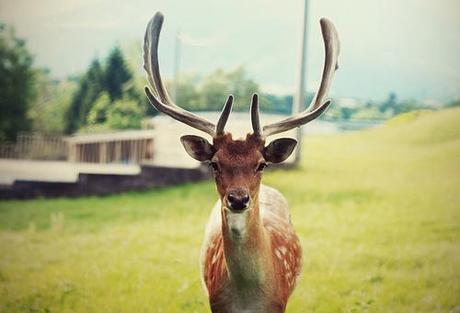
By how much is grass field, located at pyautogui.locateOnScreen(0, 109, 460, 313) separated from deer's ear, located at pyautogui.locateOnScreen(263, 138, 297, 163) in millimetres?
1344

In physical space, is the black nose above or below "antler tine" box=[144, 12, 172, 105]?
below

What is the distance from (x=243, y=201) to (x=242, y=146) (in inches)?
9.1

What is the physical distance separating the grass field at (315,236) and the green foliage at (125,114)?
1583 mm

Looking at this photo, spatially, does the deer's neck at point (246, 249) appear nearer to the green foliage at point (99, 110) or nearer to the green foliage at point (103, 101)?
the green foliage at point (103, 101)

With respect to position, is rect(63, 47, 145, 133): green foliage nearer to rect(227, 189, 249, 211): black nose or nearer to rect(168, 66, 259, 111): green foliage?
rect(168, 66, 259, 111): green foliage

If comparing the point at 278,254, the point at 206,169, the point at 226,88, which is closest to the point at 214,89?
the point at 226,88

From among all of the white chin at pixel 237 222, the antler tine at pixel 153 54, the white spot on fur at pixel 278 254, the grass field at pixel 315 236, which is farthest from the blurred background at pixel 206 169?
the antler tine at pixel 153 54

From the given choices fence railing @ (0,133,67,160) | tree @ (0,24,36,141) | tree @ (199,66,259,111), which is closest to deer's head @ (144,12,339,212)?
tree @ (199,66,259,111)

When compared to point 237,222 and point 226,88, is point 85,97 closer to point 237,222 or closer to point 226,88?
point 226,88

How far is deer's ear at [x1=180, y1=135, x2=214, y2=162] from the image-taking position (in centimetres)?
196

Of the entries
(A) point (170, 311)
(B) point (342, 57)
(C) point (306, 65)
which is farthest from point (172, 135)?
(A) point (170, 311)

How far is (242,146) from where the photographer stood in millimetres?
1880

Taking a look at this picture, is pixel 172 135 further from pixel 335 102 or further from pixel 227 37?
pixel 335 102

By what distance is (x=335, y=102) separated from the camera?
193 inches
